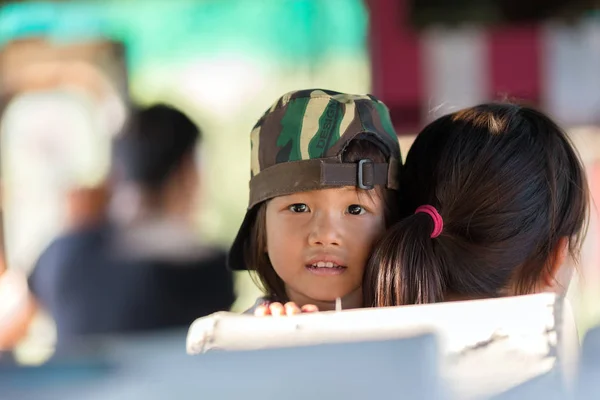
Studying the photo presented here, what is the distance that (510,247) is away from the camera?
1.42 m

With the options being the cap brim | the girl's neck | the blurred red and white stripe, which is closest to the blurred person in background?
the cap brim

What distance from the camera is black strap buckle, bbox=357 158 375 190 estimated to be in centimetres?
147

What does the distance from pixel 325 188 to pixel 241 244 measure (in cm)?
36

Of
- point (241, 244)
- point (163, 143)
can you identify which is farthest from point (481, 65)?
point (241, 244)

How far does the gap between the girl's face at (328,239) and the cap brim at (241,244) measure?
0.54 feet

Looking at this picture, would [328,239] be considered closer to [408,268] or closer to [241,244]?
[408,268]

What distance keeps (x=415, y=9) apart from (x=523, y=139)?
2.85m

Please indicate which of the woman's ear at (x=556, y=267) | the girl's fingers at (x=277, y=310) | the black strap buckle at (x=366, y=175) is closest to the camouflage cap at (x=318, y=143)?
the black strap buckle at (x=366, y=175)

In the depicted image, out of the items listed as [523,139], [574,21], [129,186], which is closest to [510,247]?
[523,139]

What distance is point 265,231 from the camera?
1641mm

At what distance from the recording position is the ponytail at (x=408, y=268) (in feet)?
4.37

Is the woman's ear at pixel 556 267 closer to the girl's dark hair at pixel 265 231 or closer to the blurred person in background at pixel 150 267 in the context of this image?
the girl's dark hair at pixel 265 231

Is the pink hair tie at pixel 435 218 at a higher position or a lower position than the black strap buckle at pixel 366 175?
lower

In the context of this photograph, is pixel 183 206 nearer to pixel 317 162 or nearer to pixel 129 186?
pixel 129 186
